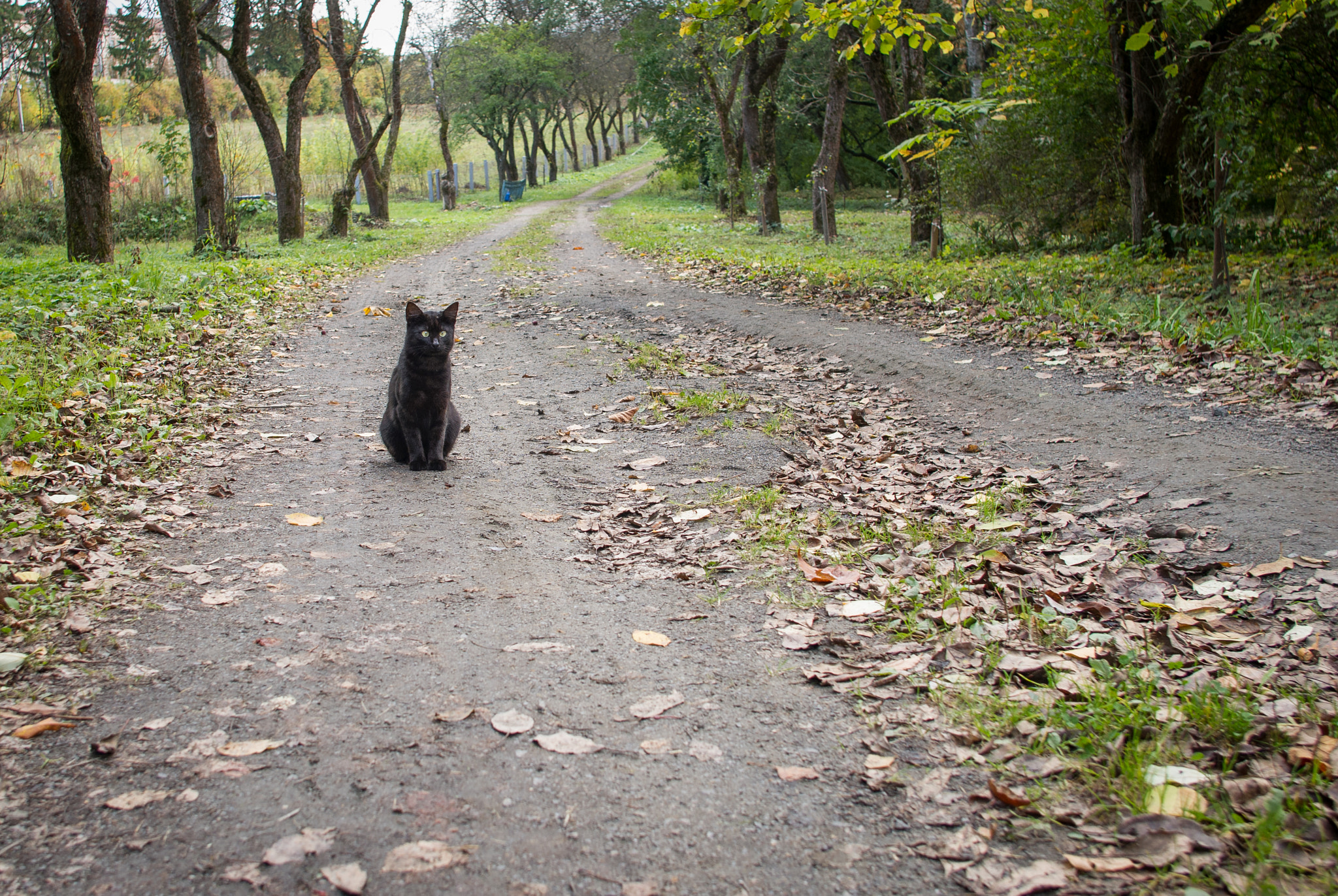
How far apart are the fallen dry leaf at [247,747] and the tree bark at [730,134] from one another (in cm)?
2236

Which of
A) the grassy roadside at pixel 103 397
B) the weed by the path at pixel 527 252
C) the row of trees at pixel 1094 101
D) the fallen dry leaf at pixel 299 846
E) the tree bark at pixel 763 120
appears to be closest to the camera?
the fallen dry leaf at pixel 299 846

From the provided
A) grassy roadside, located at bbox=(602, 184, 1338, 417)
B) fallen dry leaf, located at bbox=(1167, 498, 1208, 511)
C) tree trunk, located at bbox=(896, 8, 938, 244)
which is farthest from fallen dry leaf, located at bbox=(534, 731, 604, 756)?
tree trunk, located at bbox=(896, 8, 938, 244)

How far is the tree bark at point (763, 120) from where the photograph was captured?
2009 cm

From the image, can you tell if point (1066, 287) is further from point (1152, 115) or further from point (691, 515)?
point (691, 515)

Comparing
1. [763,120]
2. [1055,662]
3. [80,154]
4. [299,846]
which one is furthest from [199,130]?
[1055,662]

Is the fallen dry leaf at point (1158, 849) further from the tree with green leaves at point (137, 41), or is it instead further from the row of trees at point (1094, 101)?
the tree with green leaves at point (137, 41)

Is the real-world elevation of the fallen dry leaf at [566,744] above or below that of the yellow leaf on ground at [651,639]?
below

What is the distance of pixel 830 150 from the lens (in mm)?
17500

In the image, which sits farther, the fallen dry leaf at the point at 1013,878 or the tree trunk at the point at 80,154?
the tree trunk at the point at 80,154

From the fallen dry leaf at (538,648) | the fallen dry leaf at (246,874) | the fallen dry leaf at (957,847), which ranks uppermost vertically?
the fallen dry leaf at (538,648)

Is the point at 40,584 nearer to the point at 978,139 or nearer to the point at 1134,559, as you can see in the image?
the point at 1134,559

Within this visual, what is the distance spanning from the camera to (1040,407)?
624 centimetres

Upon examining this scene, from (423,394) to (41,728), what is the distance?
118 inches

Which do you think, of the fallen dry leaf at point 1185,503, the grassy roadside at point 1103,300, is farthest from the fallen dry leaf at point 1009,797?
the grassy roadside at point 1103,300
